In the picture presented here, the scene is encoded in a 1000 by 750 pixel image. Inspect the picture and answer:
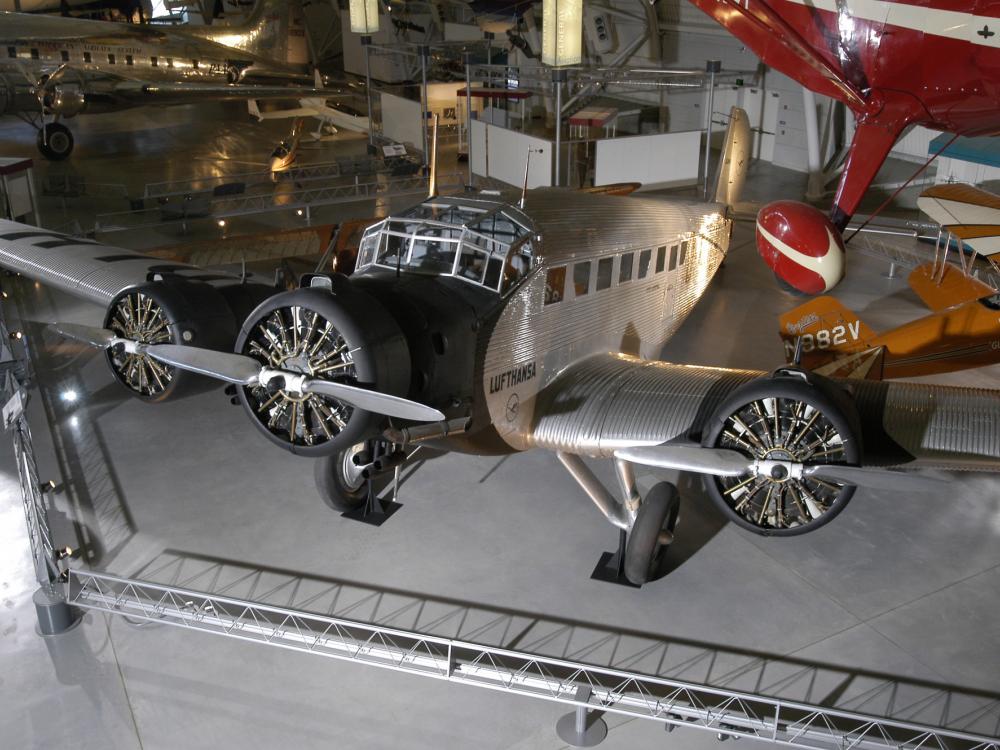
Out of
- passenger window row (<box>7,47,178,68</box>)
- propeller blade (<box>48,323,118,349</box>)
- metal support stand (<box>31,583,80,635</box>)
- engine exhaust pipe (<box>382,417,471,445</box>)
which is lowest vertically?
metal support stand (<box>31,583,80,635</box>)

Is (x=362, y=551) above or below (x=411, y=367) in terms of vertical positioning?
below

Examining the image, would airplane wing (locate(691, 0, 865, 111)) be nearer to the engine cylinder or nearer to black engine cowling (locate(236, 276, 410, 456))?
black engine cowling (locate(236, 276, 410, 456))

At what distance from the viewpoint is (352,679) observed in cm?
716

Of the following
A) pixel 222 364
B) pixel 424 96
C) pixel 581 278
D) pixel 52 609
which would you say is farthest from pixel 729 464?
pixel 424 96

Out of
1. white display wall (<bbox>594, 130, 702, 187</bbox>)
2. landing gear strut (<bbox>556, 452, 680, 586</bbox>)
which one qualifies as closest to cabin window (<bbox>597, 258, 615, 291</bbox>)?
landing gear strut (<bbox>556, 452, 680, 586</bbox>)

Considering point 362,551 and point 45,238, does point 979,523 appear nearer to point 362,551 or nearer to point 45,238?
point 362,551

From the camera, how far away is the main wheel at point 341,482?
29.3ft

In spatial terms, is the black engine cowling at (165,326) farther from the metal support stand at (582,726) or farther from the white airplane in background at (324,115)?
the white airplane in background at (324,115)

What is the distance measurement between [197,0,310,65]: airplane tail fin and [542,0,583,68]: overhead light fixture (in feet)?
63.7

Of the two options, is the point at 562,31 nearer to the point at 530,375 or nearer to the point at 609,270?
the point at 609,270

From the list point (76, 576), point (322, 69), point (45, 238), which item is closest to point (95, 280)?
point (45, 238)

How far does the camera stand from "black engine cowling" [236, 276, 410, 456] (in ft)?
20.7

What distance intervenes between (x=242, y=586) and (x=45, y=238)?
7023 mm

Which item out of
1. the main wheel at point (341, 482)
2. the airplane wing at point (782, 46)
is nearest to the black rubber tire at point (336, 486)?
the main wheel at point (341, 482)
